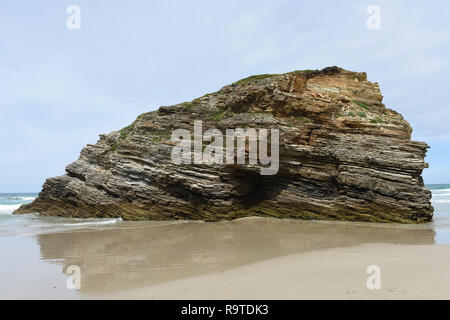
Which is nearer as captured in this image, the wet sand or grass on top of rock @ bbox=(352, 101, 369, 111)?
the wet sand

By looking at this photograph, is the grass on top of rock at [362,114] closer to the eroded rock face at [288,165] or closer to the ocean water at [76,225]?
the eroded rock face at [288,165]

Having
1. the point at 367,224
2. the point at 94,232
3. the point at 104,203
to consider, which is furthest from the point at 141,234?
the point at 367,224

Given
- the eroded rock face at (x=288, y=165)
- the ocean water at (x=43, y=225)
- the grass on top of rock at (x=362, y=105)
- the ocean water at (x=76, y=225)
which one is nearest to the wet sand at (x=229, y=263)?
the ocean water at (x=76, y=225)

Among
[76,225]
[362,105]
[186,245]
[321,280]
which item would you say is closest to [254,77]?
[362,105]

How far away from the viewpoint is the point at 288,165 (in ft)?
56.4

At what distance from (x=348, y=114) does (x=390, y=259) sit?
464 inches

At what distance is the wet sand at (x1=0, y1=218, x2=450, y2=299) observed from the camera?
5598 mm

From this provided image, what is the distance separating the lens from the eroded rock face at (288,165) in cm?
1532

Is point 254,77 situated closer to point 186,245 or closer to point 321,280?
point 186,245

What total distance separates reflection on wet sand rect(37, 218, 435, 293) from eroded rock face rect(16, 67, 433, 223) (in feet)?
6.13

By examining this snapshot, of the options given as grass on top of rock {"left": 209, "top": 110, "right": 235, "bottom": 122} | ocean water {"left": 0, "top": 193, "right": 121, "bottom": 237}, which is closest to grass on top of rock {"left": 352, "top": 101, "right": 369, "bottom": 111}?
grass on top of rock {"left": 209, "top": 110, "right": 235, "bottom": 122}

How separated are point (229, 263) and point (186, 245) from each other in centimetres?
309

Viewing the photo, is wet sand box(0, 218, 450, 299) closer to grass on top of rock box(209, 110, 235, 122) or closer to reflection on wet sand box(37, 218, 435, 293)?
reflection on wet sand box(37, 218, 435, 293)

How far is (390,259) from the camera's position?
7.55 metres
